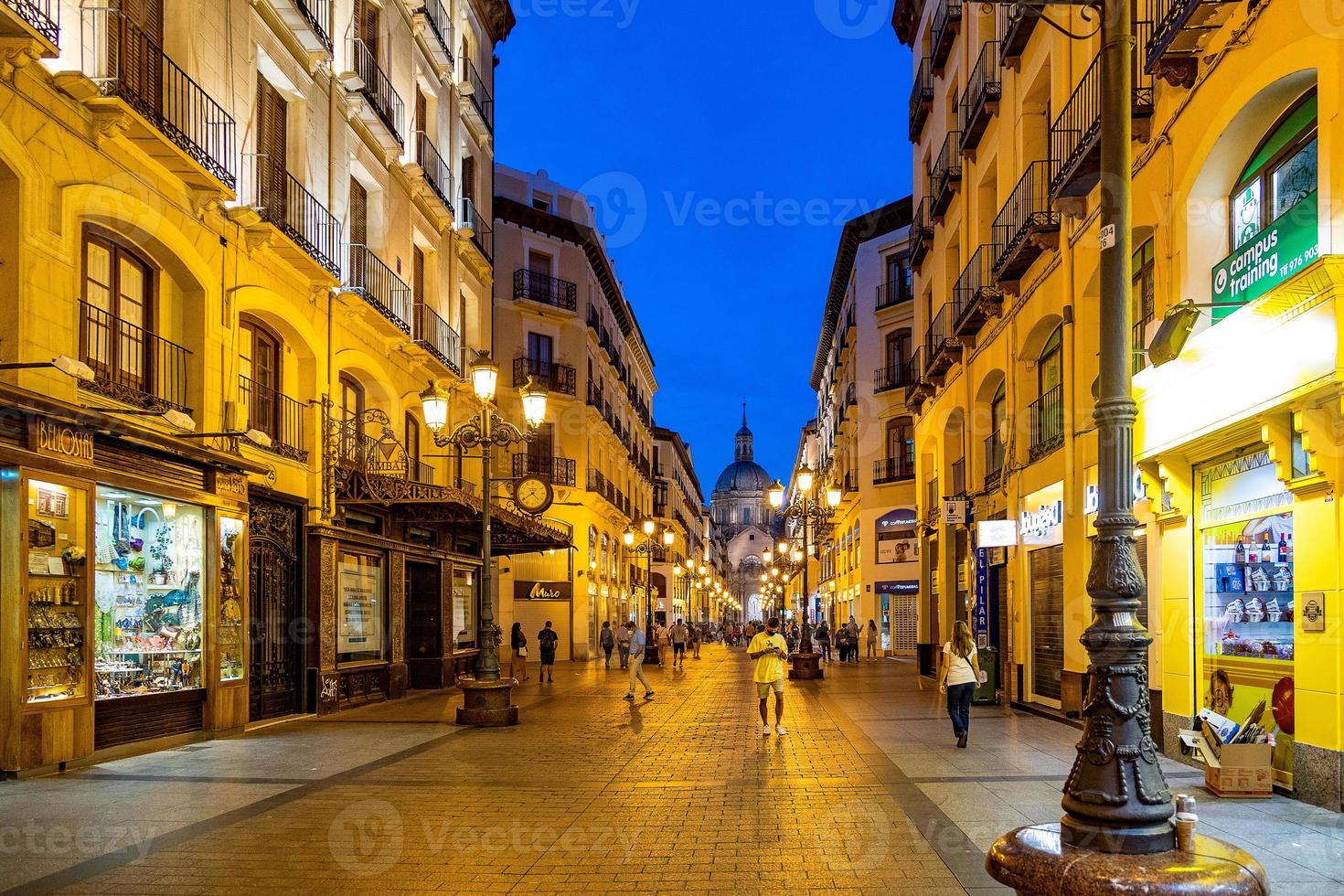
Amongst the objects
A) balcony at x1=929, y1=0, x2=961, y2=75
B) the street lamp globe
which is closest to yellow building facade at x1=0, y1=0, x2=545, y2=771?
the street lamp globe

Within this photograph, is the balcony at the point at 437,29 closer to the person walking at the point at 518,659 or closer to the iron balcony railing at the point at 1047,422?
the person walking at the point at 518,659

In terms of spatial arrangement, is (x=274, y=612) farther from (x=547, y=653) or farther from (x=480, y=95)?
(x=480, y=95)

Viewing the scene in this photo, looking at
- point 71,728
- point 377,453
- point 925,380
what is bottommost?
point 71,728

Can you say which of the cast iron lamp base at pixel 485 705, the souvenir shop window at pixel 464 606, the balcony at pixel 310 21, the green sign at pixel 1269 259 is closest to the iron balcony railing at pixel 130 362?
the cast iron lamp base at pixel 485 705

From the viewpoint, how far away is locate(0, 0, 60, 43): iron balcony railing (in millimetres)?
10688

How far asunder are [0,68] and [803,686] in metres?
20.4

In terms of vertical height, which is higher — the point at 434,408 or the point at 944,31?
the point at 944,31

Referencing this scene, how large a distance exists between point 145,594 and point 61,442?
2.81 m

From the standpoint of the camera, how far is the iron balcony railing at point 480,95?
2772 centimetres

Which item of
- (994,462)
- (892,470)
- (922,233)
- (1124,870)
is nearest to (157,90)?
(1124,870)

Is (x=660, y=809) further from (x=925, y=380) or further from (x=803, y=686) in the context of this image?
(x=925, y=380)

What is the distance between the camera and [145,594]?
1368 centimetres

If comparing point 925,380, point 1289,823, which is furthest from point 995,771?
point 925,380

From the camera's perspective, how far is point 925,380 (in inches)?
1114
